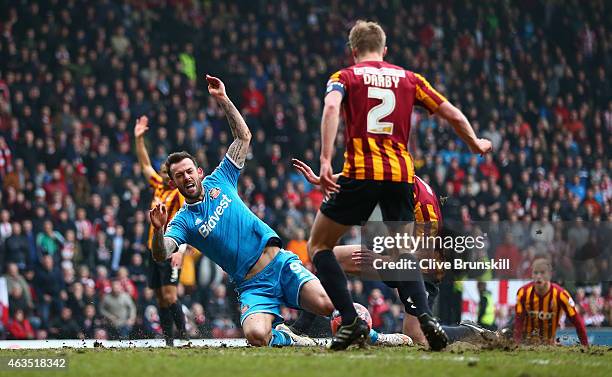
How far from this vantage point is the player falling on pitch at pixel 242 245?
898 cm

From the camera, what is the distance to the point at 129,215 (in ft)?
54.4

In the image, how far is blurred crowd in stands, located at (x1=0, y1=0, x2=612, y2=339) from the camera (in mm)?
15359

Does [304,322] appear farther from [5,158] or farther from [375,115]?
[5,158]

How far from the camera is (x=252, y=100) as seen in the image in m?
21.4

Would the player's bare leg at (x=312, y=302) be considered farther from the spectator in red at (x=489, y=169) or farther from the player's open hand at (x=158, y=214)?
the spectator in red at (x=489, y=169)

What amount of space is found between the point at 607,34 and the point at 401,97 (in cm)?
2066

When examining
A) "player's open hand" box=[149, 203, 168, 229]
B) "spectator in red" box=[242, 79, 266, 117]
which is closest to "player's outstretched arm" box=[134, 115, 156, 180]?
"player's open hand" box=[149, 203, 168, 229]

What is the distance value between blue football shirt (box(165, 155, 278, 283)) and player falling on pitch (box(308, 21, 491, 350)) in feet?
4.98

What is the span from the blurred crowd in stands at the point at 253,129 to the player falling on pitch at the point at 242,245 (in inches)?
108

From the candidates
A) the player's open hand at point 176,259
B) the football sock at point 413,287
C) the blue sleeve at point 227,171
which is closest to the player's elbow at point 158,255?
the blue sleeve at point 227,171

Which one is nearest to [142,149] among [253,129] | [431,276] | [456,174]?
[431,276]

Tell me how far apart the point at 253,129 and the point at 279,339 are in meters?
11.5

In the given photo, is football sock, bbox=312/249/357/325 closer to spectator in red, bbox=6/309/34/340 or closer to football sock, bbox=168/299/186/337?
football sock, bbox=168/299/186/337

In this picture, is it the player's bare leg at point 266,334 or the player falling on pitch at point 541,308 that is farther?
the player falling on pitch at point 541,308
